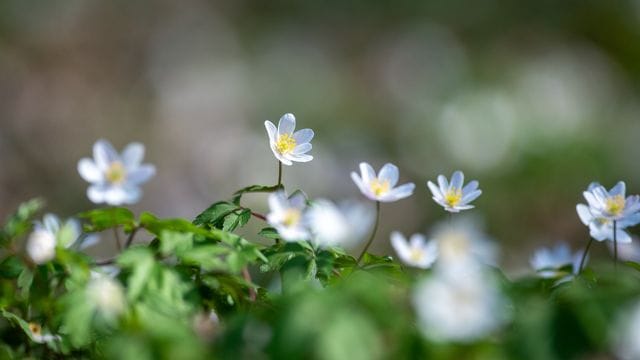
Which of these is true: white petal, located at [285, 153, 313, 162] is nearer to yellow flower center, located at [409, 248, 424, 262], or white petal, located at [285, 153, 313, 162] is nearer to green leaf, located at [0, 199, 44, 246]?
yellow flower center, located at [409, 248, 424, 262]

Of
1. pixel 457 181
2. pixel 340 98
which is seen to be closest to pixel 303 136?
pixel 457 181

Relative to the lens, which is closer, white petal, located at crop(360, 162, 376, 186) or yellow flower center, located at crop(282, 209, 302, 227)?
yellow flower center, located at crop(282, 209, 302, 227)

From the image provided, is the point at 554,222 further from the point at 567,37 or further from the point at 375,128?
the point at 567,37

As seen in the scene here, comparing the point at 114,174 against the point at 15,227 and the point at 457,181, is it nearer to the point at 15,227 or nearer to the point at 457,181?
the point at 15,227

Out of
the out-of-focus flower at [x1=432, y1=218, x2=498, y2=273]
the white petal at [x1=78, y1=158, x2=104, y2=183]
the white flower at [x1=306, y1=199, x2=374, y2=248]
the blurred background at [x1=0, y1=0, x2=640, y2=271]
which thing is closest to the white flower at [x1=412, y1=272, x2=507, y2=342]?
the out-of-focus flower at [x1=432, y1=218, x2=498, y2=273]

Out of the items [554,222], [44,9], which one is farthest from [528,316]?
[44,9]

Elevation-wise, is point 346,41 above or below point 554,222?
above

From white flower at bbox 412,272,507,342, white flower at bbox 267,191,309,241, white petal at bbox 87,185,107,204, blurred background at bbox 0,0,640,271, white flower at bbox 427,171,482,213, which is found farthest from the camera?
blurred background at bbox 0,0,640,271
